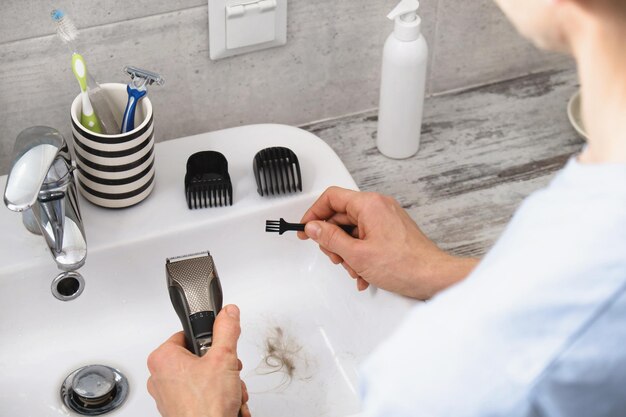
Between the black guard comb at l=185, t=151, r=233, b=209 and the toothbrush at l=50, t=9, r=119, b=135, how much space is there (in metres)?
0.11

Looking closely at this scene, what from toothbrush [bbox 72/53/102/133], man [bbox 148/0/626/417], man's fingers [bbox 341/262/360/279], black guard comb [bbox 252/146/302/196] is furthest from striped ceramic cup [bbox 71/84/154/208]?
man [bbox 148/0/626/417]

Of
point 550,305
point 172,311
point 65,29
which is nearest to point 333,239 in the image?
point 172,311

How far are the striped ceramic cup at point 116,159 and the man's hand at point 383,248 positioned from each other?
0.21m

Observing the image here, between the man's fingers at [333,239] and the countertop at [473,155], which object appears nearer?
the man's fingers at [333,239]

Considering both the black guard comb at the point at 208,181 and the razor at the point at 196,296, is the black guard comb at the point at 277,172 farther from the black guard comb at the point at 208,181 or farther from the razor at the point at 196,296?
the razor at the point at 196,296

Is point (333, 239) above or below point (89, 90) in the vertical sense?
below

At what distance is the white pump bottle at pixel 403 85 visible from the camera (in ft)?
3.57

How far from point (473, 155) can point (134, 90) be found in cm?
50

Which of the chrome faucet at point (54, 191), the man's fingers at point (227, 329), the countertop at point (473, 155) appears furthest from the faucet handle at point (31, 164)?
the countertop at point (473, 155)

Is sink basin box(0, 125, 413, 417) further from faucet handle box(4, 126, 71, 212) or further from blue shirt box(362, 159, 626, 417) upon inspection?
blue shirt box(362, 159, 626, 417)

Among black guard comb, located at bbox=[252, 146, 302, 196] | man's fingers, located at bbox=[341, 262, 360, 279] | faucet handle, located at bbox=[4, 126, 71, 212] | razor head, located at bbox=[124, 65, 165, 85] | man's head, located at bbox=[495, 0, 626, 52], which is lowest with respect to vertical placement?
man's fingers, located at bbox=[341, 262, 360, 279]

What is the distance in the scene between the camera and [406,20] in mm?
1087

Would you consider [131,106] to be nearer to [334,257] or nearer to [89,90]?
[89,90]

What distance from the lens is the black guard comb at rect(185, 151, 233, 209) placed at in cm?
105
